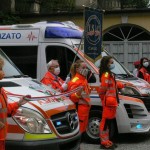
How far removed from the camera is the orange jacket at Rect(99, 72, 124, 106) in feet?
28.2

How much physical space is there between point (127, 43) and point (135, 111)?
10.9 meters

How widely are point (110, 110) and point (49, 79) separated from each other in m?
1.33

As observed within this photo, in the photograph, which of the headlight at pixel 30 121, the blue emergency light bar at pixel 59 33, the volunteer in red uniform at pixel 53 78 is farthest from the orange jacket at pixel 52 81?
the headlight at pixel 30 121

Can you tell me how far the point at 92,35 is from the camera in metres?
9.00

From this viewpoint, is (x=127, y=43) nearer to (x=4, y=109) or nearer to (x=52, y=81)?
(x=52, y=81)

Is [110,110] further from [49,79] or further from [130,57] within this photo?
[130,57]

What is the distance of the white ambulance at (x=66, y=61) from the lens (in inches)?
360

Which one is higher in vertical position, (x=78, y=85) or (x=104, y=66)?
(x=104, y=66)

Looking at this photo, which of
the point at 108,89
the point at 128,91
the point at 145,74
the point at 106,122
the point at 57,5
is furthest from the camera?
the point at 57,5

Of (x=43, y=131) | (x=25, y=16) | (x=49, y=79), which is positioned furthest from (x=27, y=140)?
(x=25, y=16)

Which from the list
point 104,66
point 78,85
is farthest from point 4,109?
point 104,66

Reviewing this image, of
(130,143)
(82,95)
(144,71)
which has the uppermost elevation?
(82,95)

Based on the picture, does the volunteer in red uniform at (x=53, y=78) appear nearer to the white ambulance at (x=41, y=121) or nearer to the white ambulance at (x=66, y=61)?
the white ambulance at (x=66, y=61)

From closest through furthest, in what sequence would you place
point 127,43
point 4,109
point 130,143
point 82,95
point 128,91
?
point 4,109, point 82,95, point 128,91, point 130,143, point 127,43
